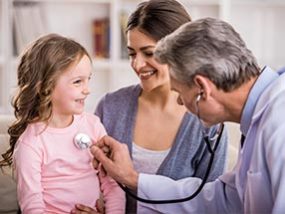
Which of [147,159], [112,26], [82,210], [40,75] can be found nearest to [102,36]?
[112,26]

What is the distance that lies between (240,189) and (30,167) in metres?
0.56

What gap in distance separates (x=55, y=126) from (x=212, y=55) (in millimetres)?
561

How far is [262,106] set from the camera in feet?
4.33

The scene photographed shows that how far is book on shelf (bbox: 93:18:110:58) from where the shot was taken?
3.60 meters

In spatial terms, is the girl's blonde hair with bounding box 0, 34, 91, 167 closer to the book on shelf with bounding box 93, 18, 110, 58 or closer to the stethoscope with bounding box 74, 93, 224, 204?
the stethoscope with bounding box 74, 93, 224, 204

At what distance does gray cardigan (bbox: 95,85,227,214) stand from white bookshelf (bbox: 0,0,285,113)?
67.1 inches

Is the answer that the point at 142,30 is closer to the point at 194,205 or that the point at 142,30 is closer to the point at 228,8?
the point at 194,205

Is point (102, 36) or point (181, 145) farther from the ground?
point (181, 145)

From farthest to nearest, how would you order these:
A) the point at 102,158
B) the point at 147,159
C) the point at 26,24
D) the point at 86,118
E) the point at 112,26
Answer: the point at 112,26
the point at 26,24
the point at 147,159
the point at 86,118
the point at 102,158

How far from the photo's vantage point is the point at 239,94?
1.37 m

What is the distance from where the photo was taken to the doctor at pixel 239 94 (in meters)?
1.26

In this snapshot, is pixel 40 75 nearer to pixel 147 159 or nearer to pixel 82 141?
pixel 82 141

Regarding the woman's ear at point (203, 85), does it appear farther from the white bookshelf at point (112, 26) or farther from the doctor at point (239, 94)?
the white bookshelf at point (112, 26)

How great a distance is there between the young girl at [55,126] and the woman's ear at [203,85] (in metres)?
0.41
